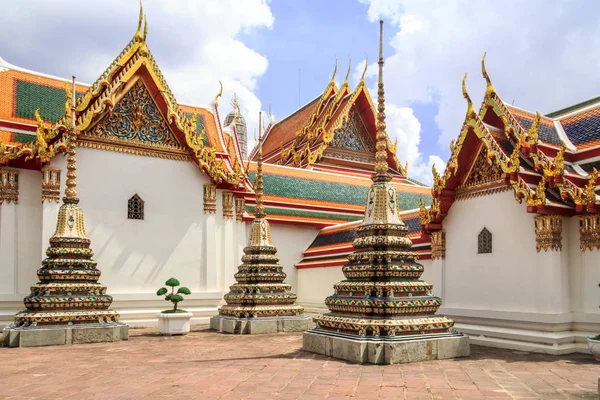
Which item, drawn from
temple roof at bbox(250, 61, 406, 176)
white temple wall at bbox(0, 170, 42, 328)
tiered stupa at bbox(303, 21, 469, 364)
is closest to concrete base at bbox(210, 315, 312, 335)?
tiered stupa at bbox(303, 21, 469, 364)

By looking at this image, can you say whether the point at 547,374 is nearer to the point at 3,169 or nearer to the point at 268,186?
the point at 3,169

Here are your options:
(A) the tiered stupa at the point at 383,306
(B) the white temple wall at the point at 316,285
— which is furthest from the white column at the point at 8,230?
(B) the white temple wall at the point at 316,285

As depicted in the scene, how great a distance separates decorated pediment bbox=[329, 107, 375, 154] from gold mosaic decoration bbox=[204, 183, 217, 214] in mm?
9345

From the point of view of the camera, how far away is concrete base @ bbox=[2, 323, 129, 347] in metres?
10.2

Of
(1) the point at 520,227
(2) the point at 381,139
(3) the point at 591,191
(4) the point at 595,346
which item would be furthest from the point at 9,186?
(4) the point at 595,346

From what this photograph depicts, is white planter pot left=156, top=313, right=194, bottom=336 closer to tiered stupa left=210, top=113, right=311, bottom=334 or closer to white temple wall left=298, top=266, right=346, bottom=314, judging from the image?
tiered stupa left=210, top=113, right=311, bottom=334

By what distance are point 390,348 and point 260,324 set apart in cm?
548

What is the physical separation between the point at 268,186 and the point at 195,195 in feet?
14.0

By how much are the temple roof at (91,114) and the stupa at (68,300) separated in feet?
5.93

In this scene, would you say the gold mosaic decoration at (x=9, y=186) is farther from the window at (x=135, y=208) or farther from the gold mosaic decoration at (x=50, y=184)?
the window at (x=135, y=208)

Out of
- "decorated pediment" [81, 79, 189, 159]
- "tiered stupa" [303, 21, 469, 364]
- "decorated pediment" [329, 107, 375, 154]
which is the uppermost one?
"decorated pediment" [329, 107, 375, 154]

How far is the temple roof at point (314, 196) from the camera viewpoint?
1881 centimetres

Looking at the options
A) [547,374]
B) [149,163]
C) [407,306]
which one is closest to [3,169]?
[149,163]

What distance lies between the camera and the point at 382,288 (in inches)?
314
